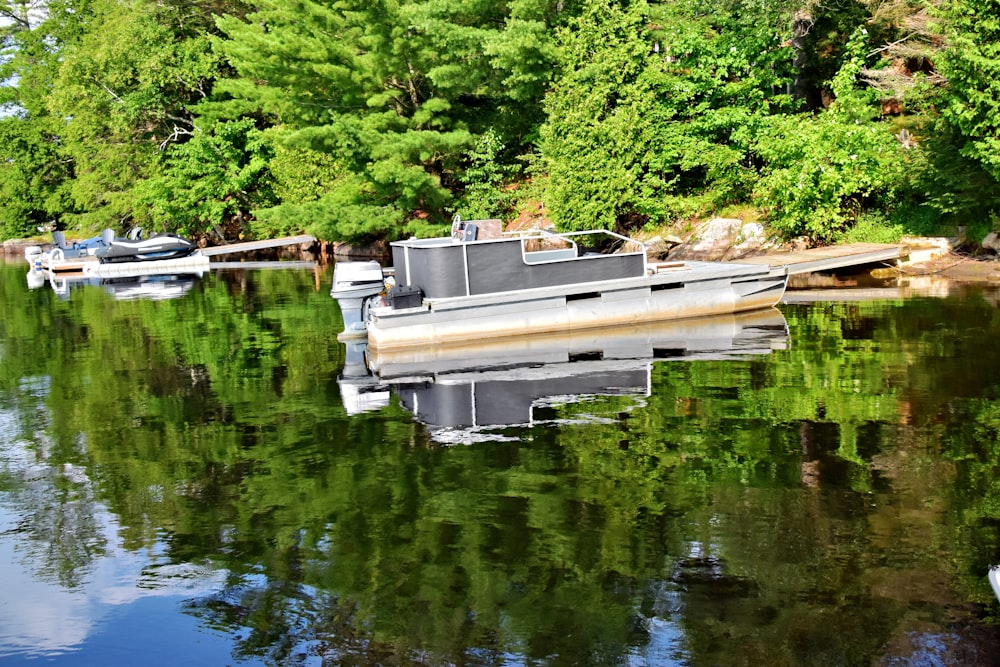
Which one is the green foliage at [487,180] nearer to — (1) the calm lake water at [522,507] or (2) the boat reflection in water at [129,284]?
(2) the boat reflection in water at [129,284]

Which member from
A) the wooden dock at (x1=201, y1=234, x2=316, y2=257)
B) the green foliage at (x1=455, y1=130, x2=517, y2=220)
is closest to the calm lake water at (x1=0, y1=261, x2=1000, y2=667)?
the green foliage at (x1=455, y1=130, x2=517, y2=220)

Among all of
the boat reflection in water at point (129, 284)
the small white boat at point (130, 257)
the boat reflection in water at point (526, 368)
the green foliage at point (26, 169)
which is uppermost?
the green foliage at point (26, 169)

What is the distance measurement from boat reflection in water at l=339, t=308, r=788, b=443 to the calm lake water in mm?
81

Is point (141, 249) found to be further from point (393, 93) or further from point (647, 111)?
point (647, 111)

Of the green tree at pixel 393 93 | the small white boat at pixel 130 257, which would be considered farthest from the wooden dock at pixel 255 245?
the green tree at pixel 393 93

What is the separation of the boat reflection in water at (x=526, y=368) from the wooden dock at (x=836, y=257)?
3.45 meters

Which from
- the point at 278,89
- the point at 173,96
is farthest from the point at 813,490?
the point at 173,96

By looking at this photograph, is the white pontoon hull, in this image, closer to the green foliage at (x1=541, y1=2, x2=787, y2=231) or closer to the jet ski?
the green foliage at (x1=541, y1=2, x2=787, y2=231)

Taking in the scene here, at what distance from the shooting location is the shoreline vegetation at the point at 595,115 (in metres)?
24.2

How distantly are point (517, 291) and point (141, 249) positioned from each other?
23939 mm

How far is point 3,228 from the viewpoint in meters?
64.1

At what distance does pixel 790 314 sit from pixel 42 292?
23723mm

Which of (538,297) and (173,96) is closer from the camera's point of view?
(538,297)

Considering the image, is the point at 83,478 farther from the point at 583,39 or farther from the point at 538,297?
the point at 583,39
